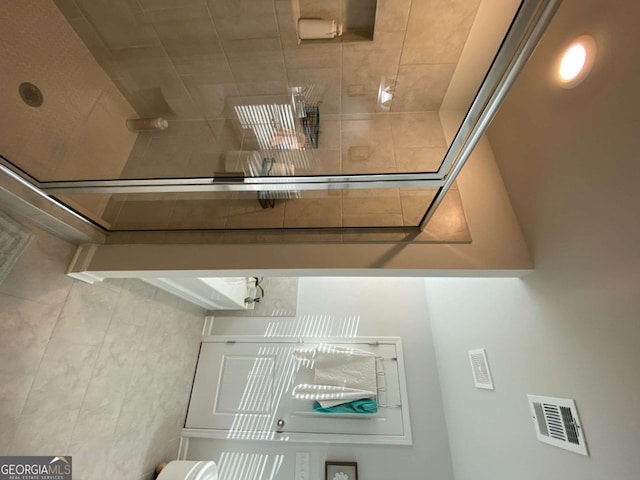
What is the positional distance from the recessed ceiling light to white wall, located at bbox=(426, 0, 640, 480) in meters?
0.03

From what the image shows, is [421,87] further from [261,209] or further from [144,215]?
[144,215]

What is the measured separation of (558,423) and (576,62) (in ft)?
4.68

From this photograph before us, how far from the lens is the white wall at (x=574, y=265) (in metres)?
0.78

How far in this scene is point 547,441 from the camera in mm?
1087

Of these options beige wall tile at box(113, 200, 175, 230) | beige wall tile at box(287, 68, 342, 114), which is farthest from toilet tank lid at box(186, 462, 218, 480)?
beige wall tile at box(287, 68, 342, 114)

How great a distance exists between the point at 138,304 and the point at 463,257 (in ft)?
6.84

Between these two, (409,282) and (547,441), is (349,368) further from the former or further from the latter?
(547,441)

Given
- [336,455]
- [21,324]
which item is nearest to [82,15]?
[21,324]

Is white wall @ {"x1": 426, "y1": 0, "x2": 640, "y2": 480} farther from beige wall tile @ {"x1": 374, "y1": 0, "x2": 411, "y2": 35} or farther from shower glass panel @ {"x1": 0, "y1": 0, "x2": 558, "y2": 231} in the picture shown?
beige wall tile @ {"x1": 374, "y1": 0, "x2": 411, "y2": 35}

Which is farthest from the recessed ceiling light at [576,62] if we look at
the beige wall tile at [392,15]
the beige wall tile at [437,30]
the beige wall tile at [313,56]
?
the beige wall tile at [313,56]

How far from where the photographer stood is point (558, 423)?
1036 mm

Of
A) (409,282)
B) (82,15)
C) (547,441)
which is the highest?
(82,15)

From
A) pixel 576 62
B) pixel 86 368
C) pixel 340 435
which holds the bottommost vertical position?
pixel 340 435

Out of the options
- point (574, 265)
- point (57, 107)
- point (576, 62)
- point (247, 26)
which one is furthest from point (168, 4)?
point (574, 265)
